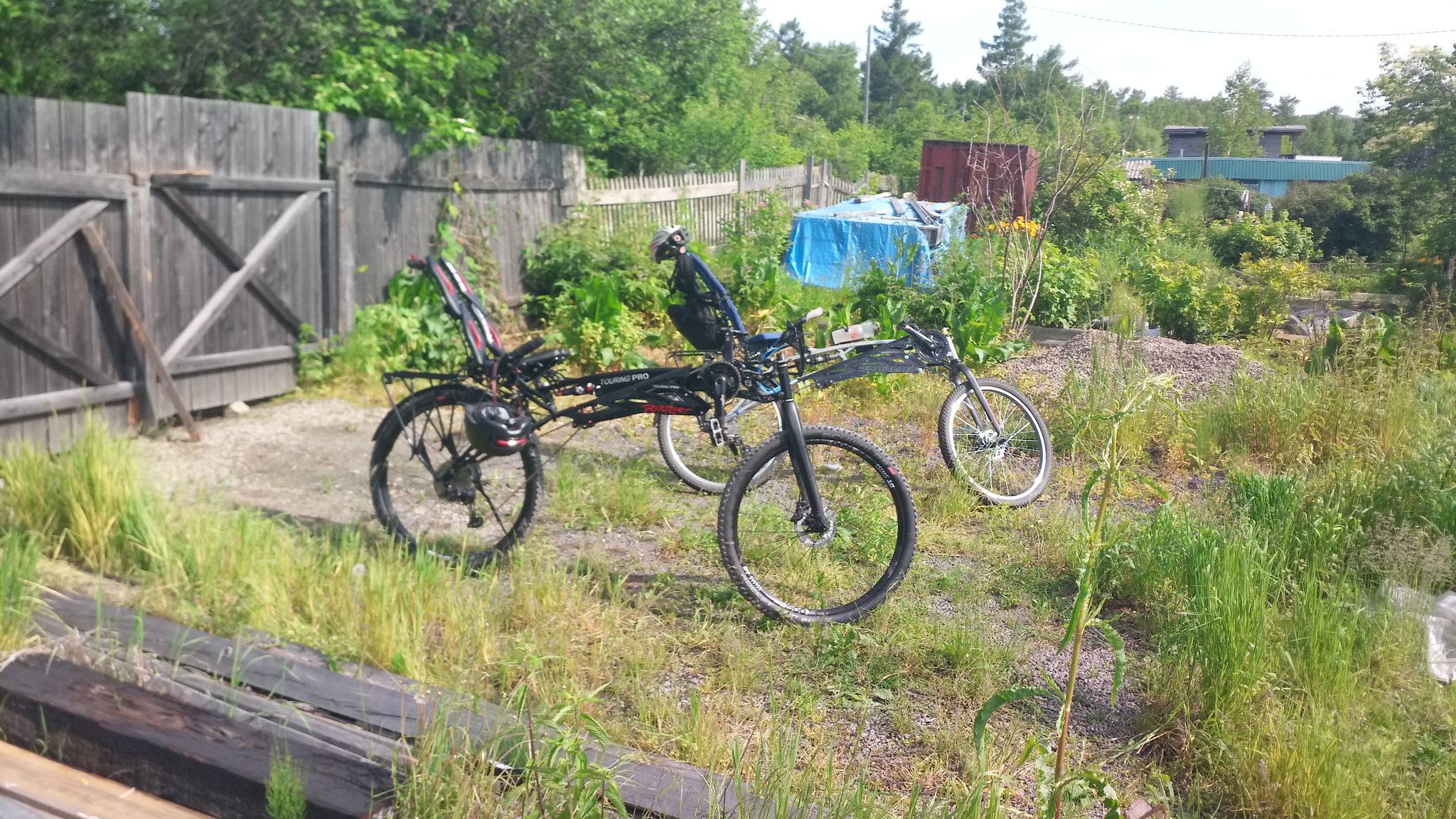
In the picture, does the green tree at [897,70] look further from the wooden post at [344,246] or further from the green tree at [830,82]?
the wooden post at [344,246]

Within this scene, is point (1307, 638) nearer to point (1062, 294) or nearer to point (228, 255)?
point (228, 255)

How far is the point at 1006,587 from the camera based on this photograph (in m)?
4.80

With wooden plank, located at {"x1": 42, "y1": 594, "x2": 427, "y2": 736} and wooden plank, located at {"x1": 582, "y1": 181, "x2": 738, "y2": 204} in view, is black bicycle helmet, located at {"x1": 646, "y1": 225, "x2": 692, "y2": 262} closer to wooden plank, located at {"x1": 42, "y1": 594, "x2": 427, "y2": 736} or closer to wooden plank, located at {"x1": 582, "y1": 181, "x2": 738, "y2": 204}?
wooden plank, located at {"x1": 42, "y1": 594, "x2": 427, "y2": 736}

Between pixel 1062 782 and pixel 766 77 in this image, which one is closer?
pixel 1062 782

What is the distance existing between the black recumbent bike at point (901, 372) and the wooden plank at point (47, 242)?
351 cm

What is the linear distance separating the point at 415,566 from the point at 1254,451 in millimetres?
4912

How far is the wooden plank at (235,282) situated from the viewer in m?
7.46

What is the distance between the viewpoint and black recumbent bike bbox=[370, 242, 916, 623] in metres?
4.27

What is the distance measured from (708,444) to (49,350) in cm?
382

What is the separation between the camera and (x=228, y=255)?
7.87 m

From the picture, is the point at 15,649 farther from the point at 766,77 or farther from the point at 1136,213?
the point at 766,77

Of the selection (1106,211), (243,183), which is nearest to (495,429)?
(243,183)

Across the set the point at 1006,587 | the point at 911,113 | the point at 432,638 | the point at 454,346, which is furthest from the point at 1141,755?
the point at 911,113

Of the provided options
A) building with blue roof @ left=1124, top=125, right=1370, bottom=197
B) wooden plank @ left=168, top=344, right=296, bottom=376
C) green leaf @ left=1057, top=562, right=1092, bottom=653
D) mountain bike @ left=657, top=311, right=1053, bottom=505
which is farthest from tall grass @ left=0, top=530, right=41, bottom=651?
building with blue roof @ left=1124, top=125, right=1370, bottom=197
